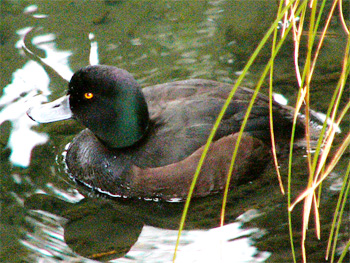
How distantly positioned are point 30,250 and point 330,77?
3.21m

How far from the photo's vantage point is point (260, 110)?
4.24 m

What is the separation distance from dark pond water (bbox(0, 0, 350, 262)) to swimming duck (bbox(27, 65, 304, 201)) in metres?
0.14

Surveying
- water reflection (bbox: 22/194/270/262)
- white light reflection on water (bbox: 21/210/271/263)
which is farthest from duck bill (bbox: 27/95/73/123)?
white light reflection on water (bbox: 21/210/271/263)

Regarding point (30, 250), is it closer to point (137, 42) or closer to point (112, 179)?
point (112, 179)

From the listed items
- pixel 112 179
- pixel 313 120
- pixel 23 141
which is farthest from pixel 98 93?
pixel 313 120

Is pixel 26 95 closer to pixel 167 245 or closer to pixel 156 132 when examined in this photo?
pixel 156 132

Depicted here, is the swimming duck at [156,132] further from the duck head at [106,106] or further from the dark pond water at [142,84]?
the dark pond water at [142,84]

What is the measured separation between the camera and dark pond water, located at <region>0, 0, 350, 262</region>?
3.63 m

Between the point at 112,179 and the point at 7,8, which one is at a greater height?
the point at 7,8

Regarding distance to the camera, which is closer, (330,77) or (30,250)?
(30,250)

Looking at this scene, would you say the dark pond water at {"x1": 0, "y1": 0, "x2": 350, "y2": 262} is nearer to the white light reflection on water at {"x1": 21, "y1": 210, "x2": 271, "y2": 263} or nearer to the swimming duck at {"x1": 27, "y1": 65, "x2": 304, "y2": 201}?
the white light reflection on water at {"x1": 21, "y1": 210, "x2": 271, "y2": 263}

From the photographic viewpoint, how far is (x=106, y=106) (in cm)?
407

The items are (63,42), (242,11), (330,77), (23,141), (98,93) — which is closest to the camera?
(98,93)

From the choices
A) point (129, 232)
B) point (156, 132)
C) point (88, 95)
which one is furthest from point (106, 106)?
point (129, 232)
